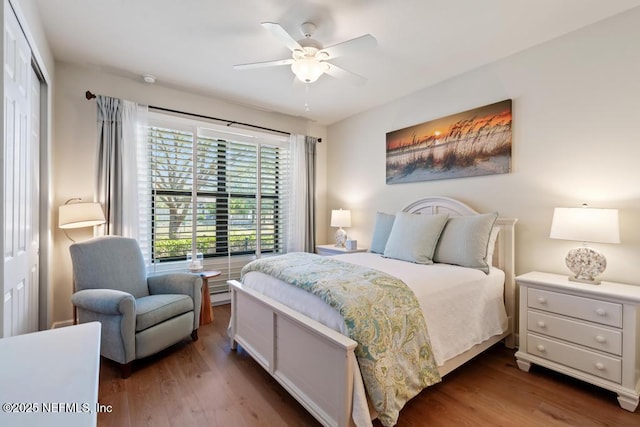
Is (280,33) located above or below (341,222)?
above

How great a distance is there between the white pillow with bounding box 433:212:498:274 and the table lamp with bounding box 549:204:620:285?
0.47m

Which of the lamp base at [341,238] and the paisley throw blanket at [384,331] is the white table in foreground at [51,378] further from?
the lamp base at [341,238]

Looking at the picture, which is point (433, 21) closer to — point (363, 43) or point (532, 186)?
point (363, 43)

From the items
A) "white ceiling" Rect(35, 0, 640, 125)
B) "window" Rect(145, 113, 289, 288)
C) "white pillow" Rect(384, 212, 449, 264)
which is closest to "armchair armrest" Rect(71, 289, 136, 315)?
"window" Rect(145, 113, 289, 288)

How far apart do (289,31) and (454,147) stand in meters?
2.02

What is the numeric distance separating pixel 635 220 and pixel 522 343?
121 centimetres

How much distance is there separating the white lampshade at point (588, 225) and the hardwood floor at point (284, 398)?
1.06 m

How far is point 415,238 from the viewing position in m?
2.81

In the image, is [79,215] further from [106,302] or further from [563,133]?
[563,133]

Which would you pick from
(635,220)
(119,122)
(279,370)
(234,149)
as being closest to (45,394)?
(279,370)

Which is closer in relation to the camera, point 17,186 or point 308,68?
point 17,186

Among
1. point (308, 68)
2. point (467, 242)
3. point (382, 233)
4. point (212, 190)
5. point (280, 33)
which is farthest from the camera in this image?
point (212, 190)

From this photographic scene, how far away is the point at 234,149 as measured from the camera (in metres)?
4.00

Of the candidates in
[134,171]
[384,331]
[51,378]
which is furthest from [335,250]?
[51,378]
